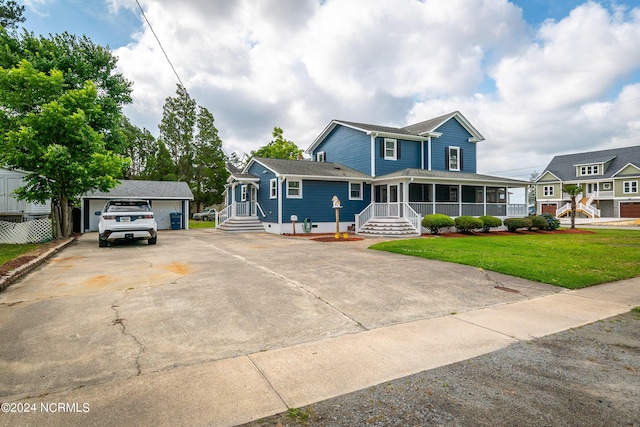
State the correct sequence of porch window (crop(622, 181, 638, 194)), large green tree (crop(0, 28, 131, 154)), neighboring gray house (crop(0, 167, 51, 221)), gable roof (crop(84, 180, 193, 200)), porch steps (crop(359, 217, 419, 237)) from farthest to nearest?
porch window (crop(622, 181, 638, 194)) < gable roof (crop(84, 180, 193, 200)) < large green tree (crop(0, 28, 131, 154)) < porch steps (crop(359, 217, 419, 237)) < neighboring gray house (crop(0, 167, 51, 221))

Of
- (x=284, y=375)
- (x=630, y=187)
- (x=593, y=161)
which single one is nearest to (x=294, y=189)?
(x=284, y=375)

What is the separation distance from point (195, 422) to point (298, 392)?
79 centimetres

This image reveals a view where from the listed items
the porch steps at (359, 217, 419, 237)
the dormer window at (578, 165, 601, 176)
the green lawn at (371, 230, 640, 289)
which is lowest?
the green lawn at (371, 230, 640, 289)

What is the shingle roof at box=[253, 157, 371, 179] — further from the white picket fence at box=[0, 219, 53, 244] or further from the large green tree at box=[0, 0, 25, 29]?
the large green tree at box=[0, 0, 25, 29]

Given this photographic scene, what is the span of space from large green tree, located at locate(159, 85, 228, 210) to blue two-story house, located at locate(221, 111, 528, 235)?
562 inches

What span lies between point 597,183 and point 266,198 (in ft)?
A: 149

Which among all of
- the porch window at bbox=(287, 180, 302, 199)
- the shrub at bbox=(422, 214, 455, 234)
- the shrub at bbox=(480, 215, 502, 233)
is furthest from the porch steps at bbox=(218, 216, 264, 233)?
the shrub at bbox=(480, 215, 502, 233)

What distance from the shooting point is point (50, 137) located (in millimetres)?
12766

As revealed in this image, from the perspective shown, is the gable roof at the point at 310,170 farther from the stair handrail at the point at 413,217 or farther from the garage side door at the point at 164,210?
the garage side door at the point at 164,210

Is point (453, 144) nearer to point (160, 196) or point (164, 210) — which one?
point (160, 196)

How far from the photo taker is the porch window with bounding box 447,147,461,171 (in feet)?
77.1

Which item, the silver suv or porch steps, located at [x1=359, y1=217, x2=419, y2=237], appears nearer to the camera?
the silver suv

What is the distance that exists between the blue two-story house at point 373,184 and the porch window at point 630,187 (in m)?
28.0

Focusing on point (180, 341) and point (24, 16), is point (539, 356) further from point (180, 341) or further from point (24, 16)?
point (24, 16)
